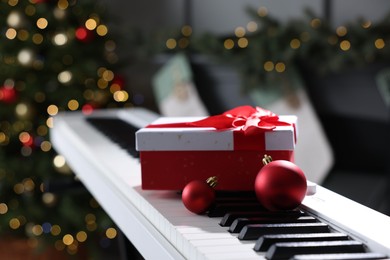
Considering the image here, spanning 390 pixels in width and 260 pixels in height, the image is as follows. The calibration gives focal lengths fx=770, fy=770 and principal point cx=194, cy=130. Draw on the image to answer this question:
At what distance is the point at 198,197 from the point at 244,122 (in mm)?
263

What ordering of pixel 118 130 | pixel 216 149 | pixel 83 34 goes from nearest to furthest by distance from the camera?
1. pixel 216 149
2. pixel 118 130
3. pixel 83 34

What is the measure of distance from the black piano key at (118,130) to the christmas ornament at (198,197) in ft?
2.38

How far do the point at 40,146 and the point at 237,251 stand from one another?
3.53m

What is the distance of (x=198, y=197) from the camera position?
4.48ft

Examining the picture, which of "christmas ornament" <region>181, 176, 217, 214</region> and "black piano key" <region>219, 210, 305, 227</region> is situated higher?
"christmas ornament" <region>181, 176, 217, 214</region>

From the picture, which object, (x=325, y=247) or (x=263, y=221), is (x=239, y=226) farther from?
(x=325, y=247)

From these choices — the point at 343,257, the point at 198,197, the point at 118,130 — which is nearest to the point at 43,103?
the point at 118,130

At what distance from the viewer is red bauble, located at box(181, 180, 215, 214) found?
137 cm

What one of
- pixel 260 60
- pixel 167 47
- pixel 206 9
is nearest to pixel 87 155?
pixel 260 60

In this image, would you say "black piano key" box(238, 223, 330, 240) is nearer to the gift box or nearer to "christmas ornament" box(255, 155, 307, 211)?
"christmas ornament" box(255, 155, 307, 211)

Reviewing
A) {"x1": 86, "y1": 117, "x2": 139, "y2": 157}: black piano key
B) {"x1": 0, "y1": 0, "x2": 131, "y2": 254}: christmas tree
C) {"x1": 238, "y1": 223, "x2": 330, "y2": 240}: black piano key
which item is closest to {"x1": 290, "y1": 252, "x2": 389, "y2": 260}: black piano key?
{"x1": 238, "y1": 223, "x2": 330, "y2": 240}: black piano key

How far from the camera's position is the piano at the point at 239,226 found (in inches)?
43.7

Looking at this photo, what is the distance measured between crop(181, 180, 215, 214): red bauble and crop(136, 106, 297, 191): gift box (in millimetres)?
123

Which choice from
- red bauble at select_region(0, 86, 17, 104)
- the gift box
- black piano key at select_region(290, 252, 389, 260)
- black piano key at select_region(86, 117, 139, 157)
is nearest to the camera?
black piano key at select_region(290, 252, 389, 260)
